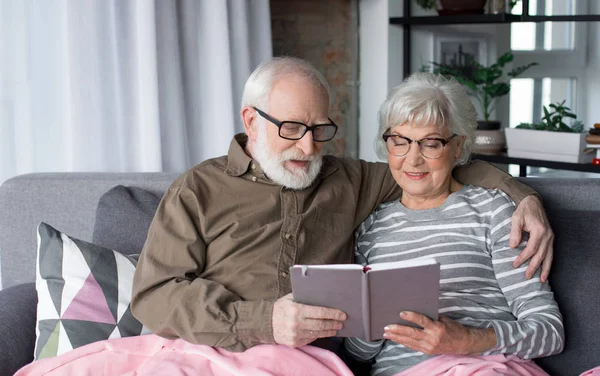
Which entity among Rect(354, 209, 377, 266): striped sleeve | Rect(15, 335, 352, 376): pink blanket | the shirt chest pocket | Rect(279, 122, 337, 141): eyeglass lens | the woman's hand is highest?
Rect(279, 122, 337, 141): eyeglass lens

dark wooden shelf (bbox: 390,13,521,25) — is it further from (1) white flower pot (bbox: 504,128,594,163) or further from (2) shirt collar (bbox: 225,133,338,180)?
(2) shirt collar (bbox: 225,133,338,180)

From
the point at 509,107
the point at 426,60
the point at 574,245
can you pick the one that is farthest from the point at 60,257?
the point at 509,107

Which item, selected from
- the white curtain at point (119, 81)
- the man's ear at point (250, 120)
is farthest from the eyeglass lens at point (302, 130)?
the white curtain at point (119, 81)

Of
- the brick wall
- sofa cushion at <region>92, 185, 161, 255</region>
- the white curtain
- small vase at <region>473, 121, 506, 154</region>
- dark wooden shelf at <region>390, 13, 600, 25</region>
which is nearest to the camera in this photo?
sofa cushion at <region>92, 185, 161, 255</region>

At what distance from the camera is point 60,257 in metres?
2.04

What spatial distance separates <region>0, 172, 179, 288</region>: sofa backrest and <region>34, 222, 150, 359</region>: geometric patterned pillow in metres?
0.32

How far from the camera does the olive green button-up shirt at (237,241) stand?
175 cm

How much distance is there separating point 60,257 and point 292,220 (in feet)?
2.10

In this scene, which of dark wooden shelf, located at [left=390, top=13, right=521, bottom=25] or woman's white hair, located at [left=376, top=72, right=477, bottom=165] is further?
dark wooden shelf, located at [left=390, top=13, right=521, bottom=25]

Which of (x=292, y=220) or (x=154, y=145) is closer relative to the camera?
(x=292, y=220)

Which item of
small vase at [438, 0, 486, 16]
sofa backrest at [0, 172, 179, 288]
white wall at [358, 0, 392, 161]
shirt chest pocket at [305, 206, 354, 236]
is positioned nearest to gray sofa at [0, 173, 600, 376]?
sofa backrest at [0, 172, 179, 288]

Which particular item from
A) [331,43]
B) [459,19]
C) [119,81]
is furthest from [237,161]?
[331,43]

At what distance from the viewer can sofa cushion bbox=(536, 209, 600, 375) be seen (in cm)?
191

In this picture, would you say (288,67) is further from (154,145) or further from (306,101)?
(154,145)
